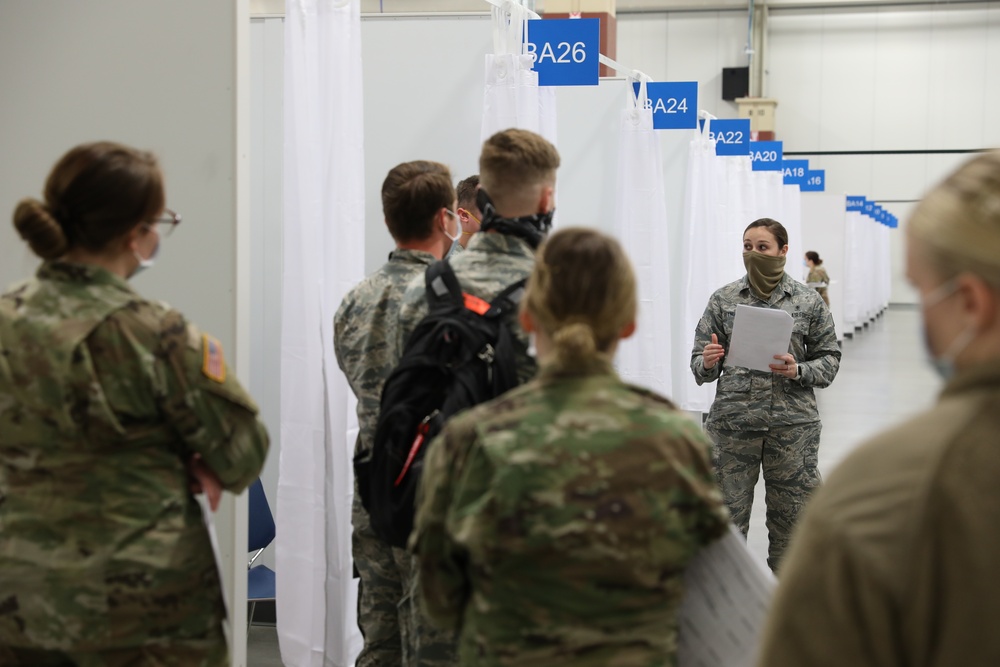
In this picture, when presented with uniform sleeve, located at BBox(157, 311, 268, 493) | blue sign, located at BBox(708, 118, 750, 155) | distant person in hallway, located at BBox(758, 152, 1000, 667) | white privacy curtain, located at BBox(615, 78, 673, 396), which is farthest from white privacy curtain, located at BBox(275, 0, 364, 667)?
blue sign, located at BBox(708, 118, 750, 155)

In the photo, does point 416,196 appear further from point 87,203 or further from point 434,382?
point 87,203

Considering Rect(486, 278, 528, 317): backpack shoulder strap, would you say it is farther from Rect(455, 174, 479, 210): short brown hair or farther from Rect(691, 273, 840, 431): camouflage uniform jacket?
Rect(691, 273, 840, 431): camouflage uniform jacket

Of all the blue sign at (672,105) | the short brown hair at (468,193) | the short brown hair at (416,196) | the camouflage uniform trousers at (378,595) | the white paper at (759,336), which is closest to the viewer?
the short brown hair at (416,196)

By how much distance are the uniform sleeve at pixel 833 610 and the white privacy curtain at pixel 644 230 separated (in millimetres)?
5633

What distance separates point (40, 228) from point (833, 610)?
139cm

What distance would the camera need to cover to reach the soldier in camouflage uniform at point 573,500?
1521 mm

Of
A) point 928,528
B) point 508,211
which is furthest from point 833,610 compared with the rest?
point 508,211

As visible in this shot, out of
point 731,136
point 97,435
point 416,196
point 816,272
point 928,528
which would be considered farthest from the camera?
point 816,272

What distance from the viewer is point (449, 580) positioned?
1640 millimetres

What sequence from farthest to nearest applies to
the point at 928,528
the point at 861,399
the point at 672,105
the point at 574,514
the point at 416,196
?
the point at 861,399
the point at 672,105
the point at 416,196
the point at 574,514
the point at 928,528

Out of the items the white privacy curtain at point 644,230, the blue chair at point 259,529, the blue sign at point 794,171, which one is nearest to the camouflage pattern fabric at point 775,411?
the blue chair at point 259,529

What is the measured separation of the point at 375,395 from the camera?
2822 mm

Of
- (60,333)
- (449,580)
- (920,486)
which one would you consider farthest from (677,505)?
(60,333)

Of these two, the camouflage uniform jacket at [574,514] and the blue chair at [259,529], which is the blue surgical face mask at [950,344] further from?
the blue chair at [259,529]
